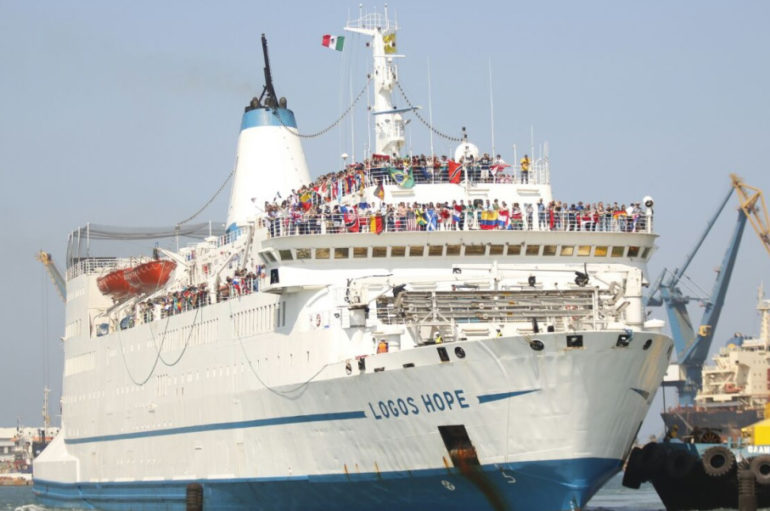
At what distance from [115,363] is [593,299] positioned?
22.0m

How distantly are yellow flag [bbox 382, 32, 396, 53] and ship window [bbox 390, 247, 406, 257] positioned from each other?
766 centimetres

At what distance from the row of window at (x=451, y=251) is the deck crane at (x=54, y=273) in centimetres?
2495

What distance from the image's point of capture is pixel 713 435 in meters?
38.9

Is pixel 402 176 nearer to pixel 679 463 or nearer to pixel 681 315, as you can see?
pixel 679 463

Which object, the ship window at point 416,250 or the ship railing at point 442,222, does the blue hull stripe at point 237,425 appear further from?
the ship railing at point 442,222

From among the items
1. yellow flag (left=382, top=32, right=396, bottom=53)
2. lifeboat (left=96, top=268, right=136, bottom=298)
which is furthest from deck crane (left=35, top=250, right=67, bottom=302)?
yellow flag (left=382, top=32, right=396, bottom=53)

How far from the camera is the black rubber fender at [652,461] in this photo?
119ft

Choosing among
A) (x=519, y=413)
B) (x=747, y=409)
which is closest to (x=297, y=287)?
(x=519, y=413)

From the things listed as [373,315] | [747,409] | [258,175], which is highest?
[258,175]

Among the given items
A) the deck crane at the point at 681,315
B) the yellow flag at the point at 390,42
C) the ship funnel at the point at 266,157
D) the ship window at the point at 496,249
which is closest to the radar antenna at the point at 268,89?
the ship funnel at the point at 266,157

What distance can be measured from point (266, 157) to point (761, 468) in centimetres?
1731

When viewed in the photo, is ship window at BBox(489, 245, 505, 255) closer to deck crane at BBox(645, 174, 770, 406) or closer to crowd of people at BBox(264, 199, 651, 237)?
crowd of people at BBox(264, 199, 651, 237)

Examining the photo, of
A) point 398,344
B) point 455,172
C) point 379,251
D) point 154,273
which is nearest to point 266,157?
point 154,273

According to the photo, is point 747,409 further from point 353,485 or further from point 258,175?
point 353,485
